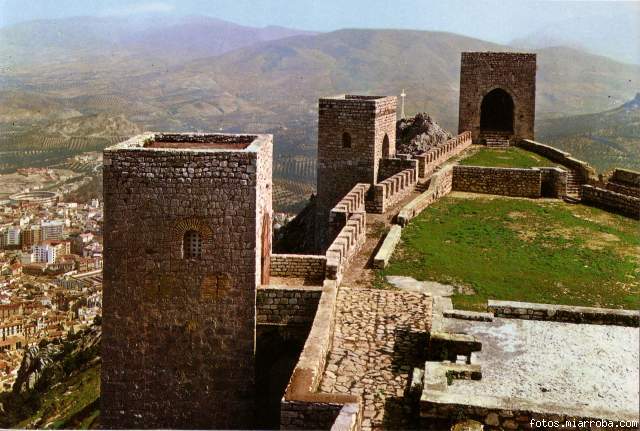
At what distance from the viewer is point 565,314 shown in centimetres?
1082

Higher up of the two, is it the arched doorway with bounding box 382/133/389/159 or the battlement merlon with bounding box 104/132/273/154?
the battlement merlon with bounding box 104/132/273/154

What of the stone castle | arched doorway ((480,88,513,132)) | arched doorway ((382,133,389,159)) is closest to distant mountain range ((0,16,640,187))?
arched doorway ((480,88,513,132))

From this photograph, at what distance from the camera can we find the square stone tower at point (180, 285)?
1130 cm

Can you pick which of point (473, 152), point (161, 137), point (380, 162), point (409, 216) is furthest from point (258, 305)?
point (473, 152)

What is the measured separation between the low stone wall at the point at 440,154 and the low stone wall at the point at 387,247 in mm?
6075

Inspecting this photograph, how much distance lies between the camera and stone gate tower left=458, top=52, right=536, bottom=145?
1273 inches

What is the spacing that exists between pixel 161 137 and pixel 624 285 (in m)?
7.93

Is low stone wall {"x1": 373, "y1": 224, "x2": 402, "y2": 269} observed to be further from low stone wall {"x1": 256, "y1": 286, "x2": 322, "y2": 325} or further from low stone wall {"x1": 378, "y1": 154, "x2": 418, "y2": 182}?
low stone wall {"x1": 378, "y1": 154, "x2": 418, "y2": 182}

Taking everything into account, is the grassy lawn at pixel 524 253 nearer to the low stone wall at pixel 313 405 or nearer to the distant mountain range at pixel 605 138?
the low stone wall at pixel 313 405

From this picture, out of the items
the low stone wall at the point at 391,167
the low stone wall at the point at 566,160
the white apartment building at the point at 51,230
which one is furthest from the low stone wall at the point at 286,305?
the white apartment building at the point at 51,230

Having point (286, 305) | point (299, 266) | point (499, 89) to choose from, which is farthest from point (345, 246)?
point (499, 89)

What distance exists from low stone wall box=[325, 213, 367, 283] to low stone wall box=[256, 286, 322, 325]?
1.03 m

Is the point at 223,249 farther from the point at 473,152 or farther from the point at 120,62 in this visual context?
the point at 120,62

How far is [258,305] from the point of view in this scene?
11680 millimetres
